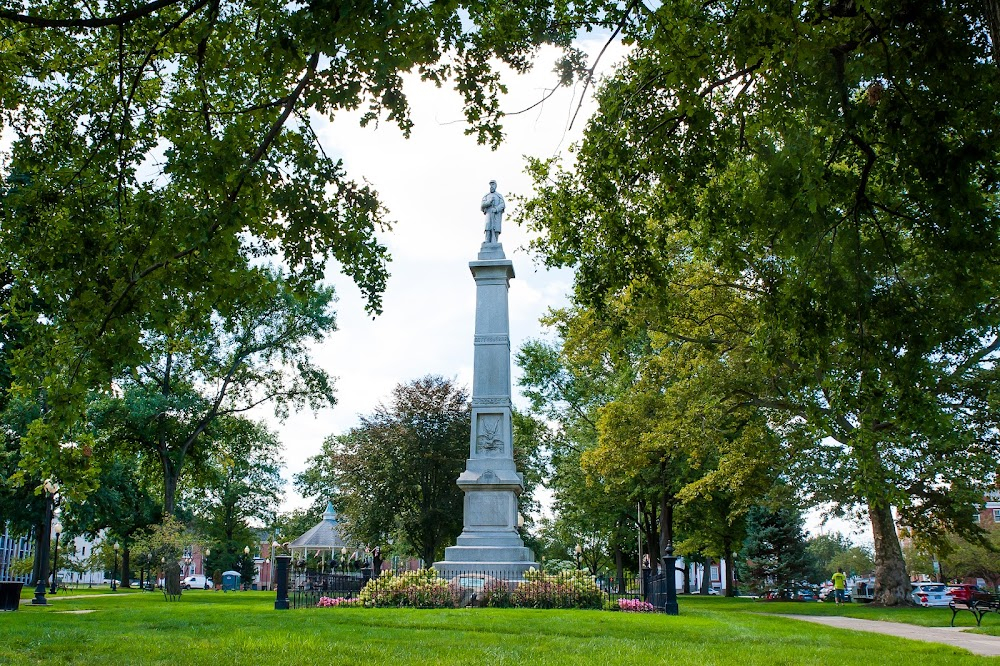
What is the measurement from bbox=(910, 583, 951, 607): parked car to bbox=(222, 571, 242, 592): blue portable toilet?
47.2m

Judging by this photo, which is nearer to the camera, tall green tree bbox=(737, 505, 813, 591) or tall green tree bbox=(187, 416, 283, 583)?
tall green tree bbox=(737, 505, 813, 591)

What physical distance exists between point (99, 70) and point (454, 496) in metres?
27.6

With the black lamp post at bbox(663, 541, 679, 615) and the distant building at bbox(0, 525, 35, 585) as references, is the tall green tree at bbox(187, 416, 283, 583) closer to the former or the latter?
the distant building at bbox(0, 525, 35, 585)

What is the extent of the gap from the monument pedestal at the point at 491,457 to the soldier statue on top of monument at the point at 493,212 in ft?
1.65

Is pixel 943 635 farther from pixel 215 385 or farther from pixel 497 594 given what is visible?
pixel 215 385

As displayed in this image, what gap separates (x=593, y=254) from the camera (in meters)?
10.3

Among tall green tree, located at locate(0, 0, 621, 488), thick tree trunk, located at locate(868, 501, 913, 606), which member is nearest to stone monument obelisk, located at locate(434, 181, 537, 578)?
thick tree trunk, located at locate(868, 501, 913, 606)

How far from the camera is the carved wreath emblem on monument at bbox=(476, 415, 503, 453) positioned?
883 inches

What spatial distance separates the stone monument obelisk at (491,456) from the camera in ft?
68.5

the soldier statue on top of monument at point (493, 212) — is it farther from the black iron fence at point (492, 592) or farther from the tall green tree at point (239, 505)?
the tall green tree at point (239, 505)

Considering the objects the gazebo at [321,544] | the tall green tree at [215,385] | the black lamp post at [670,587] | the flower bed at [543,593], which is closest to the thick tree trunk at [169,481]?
the tall green tree at [215,385]

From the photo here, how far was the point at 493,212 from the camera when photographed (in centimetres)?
2495

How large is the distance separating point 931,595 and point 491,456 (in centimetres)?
2907

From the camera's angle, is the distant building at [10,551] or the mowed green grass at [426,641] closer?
the mowed green grass at [426,641]
